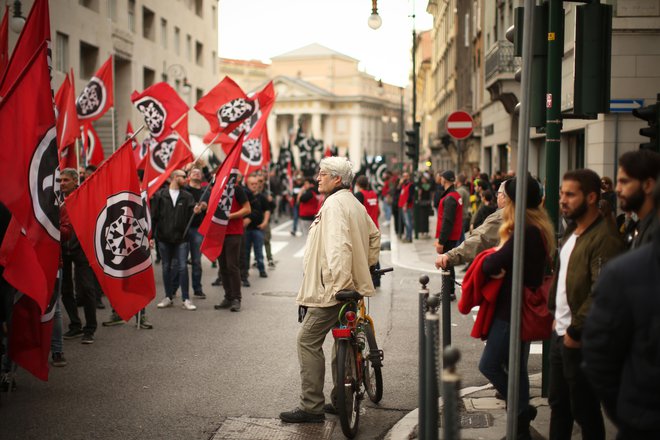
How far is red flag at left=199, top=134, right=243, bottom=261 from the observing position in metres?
10.4

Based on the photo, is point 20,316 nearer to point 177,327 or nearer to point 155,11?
point 177,327

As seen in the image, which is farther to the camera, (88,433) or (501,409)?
(501,409)

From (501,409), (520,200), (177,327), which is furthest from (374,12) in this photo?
(520,200)

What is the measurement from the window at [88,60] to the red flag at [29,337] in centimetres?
2835

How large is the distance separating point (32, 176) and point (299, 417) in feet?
8.68

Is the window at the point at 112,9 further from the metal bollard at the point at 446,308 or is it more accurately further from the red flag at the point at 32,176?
the metal bollard at the point at 446,308

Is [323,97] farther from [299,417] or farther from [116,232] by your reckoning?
[299,417]

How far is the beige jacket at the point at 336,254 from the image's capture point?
5941mm

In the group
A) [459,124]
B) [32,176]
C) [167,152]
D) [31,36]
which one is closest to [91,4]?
[167,152]

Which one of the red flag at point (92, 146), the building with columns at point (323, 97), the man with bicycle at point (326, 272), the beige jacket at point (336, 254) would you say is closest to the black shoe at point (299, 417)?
the man with bicycle at point (326, 272)

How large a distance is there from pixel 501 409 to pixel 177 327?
495 centimetres

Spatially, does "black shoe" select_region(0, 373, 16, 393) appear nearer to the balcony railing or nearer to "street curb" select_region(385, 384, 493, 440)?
"street curb" select_region(385, 384, 493, 440)

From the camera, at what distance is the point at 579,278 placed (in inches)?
174

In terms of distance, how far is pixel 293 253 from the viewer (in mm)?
A: 20250
